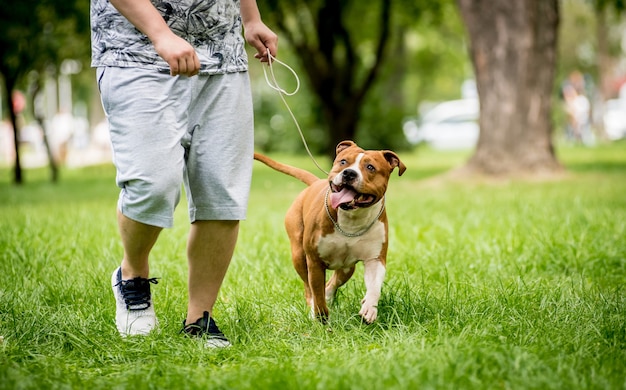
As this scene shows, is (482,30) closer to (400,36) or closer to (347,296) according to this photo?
(347,296)

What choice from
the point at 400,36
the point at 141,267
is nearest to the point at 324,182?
the point at 141,267

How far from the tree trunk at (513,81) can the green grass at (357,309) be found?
4.54 metres

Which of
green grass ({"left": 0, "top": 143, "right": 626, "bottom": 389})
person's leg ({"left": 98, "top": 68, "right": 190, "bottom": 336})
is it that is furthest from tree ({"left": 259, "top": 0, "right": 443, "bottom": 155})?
person's leg ({"left": 98, "top": 68, "right": 190, "bottom": 336})

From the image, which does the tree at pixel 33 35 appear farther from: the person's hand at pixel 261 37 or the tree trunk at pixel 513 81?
the person's hand at pixel 261 37

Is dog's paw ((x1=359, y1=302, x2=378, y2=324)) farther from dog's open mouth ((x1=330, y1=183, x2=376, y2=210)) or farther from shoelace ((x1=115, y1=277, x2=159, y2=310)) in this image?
shoelace ((x1=115, y1=277, x2=159, y2=310))

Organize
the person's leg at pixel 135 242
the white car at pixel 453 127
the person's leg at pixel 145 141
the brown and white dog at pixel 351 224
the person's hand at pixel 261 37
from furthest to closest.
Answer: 1. the white car at pixel 453 127
2. the person's hand at pixel 261 37
3. the brown and white dog at pixel 351 224
4. the person's leg at pixel 135 242
5. the person's leg at pixel 145 141

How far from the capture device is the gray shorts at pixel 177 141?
12.1 feet

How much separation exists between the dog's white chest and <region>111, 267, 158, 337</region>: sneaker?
0.86 metres

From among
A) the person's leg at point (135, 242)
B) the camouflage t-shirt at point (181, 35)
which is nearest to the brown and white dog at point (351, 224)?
the camouflage t-shirt at point (181, 35)

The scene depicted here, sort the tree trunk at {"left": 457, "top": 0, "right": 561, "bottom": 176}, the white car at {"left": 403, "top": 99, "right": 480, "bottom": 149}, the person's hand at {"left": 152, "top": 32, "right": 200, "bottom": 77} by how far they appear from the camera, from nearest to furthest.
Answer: the person's hand at {"left": 152, "top": 32, "right": 200, "bottom": 77} < the tree trunk at {"left": 457, "top": 0, "right": 561, "bottom": 176} < the white car at {"left": 403, "top": 99, "right": 480, "bottom": 149}

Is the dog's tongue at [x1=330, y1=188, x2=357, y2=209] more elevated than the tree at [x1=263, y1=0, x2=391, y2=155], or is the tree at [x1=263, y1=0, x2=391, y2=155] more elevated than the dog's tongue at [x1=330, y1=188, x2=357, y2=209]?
the tree at [x1=263, y1=0, x2=391, y2=155]

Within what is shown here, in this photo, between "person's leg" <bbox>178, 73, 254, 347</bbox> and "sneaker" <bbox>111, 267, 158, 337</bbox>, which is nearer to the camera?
"person's leg" <bbox>178, 73, 254, 347</bbox>

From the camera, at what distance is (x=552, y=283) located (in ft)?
17.5

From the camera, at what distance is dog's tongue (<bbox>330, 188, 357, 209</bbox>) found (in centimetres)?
406
